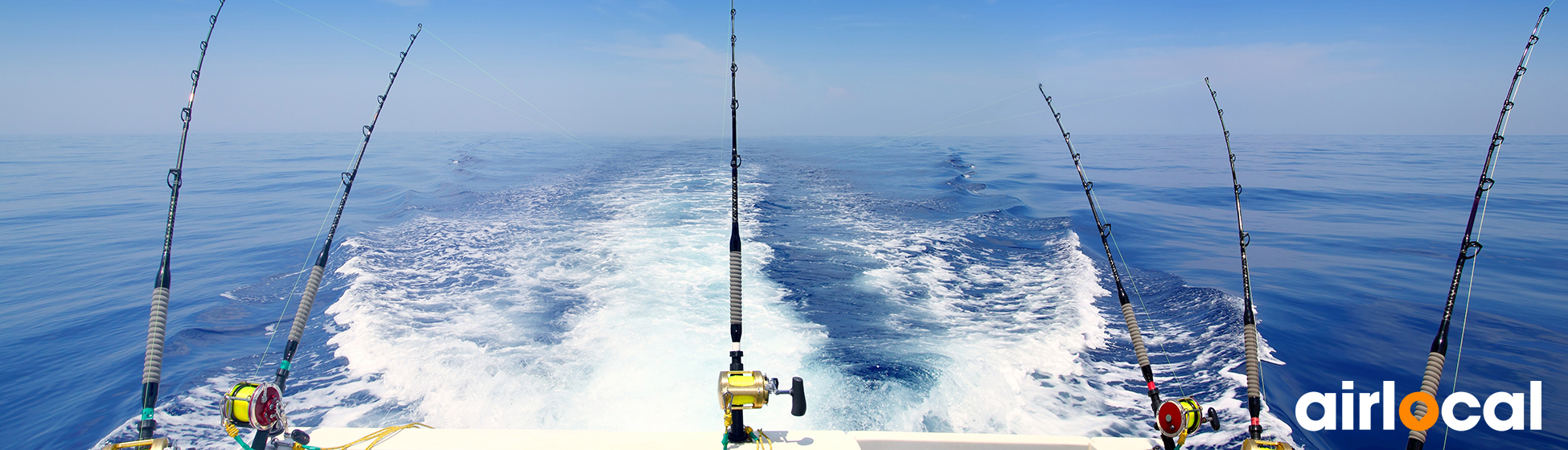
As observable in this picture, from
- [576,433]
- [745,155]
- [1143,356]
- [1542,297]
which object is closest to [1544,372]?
[1542,297]

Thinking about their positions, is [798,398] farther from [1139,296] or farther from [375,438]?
[1139,296]

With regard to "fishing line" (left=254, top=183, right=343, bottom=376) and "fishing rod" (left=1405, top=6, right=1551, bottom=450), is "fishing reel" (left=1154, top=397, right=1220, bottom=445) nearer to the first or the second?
"fishing rod" (left=1405, top=6, right=1551, bottom=450)

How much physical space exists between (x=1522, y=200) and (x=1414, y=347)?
36.4ft

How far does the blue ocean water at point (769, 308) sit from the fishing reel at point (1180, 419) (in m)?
1.19

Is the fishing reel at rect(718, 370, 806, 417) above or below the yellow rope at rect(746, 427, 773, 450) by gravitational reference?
above

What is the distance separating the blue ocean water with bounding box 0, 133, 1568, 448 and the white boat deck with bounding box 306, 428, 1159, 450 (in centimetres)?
96

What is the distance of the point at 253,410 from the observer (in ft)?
5.68

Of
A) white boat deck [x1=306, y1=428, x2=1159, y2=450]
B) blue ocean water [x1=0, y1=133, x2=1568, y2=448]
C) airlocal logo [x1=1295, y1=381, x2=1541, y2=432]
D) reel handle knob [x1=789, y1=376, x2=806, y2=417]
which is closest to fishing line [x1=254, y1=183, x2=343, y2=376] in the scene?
blue ocean water [x1=0, y1=133, x2=1568, y2=448]

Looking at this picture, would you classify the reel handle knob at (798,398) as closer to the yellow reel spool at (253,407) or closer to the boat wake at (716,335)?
the boat wake at (716,335)

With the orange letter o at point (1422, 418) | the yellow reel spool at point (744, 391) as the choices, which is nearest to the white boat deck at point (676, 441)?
the yellow reel spool at point (744, 391)

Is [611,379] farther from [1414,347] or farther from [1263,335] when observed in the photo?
[1414,347]

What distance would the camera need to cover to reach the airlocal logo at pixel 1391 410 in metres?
3.10

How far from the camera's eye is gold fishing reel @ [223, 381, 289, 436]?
68.6 inches

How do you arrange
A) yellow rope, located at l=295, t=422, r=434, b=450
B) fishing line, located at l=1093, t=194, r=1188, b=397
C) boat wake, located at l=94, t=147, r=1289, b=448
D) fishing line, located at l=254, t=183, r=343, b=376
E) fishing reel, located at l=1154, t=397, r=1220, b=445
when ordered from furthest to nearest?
1. fishing line, located at l=254, t=183, r=343, b=376
2. fishing line, located at l=1093, t=194, r=1188, b=397
3. boat wake, located at l=94, t=147, r=1289, b=448
4. yellow rope, located at l=295, t=422, r=434, b=450
5. fishing reel, located at l=1154, t=397, r=1220, b=445
